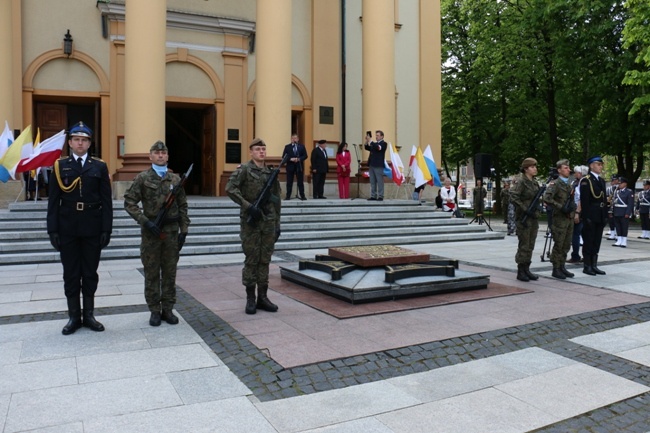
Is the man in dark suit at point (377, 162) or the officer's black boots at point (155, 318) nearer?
the officer's black boots at point (155, 318)

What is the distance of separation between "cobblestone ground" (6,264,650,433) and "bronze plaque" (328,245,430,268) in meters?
2.18

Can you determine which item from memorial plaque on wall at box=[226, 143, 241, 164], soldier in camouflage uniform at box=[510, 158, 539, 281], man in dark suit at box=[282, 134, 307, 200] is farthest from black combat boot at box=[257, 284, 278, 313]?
memorial plaque on wall at box=[226, 143, 241, 164]

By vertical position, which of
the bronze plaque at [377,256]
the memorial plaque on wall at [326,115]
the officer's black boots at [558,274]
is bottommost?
the officer's black boots at [558,274]

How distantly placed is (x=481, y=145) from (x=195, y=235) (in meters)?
→ 25.5

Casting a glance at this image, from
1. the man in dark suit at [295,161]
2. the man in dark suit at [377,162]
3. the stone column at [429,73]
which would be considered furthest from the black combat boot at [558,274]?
the stone column at [429,73]

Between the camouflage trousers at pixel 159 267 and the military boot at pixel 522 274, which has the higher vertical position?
the camouflage trousers at pixel 159 267

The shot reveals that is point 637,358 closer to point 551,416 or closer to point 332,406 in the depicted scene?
point 551,416

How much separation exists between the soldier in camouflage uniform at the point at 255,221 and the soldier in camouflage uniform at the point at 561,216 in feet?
16.3

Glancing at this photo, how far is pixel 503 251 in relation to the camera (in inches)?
522

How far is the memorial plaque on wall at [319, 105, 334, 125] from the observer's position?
2145 cm

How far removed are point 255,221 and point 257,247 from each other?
30 cm

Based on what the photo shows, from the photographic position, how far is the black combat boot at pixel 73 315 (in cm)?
570

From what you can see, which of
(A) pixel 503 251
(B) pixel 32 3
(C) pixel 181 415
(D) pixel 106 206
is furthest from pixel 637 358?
(B) pixel 32 3

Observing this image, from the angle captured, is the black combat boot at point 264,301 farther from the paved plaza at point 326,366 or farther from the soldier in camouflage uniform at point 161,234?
the soldier in camouflage uniform at point 161,234
